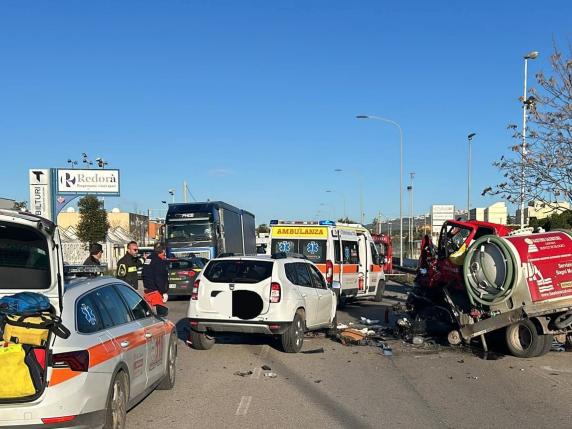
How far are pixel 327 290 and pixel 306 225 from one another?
5577 mm

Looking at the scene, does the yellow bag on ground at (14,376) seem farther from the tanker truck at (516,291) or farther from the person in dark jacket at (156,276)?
the tanker truck at (516,291)

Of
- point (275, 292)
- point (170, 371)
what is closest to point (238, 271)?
point (275, 292)

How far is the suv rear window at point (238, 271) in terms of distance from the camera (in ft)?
35.1

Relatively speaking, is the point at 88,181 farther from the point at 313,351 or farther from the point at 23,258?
the point at 23,258

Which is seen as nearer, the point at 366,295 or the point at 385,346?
the point at 385,346

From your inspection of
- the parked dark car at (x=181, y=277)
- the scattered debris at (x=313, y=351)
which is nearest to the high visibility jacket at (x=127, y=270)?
the scattered debris at (x=313, y=351)

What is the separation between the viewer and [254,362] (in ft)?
32.9

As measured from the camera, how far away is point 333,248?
17.9 meters

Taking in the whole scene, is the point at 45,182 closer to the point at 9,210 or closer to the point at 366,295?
the point at 366,295

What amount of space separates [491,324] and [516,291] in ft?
2.31

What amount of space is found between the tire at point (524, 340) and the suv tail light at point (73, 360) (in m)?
7.62

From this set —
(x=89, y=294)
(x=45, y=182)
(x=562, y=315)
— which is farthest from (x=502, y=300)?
(x=45, y=182)

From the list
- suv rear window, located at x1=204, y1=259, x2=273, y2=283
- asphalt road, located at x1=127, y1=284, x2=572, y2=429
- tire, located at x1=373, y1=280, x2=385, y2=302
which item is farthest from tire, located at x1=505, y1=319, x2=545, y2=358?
tire, located at x1=373, y1=280, x2=385, y2=302

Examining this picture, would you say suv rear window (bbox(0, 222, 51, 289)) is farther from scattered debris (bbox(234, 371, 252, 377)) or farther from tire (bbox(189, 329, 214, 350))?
tire (bbox(189, 329, 214, 350))
